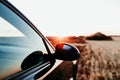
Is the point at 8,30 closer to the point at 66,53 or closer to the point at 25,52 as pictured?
the point at 25,52

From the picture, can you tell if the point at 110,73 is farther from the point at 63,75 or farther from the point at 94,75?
the point at 63,75

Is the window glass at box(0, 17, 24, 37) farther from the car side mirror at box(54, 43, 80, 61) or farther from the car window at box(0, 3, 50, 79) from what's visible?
the car side mirror at box(54, 43, 80, 61)

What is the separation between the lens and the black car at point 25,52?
2.18 metres

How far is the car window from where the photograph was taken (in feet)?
7.11

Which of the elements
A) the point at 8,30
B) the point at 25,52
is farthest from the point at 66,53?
the point at 8,30

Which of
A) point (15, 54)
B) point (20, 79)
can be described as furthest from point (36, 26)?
point (20, 79)

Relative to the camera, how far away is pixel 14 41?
2807 millimetres

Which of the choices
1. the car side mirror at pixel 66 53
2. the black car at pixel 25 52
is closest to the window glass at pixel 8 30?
the black car at pixel 25 52

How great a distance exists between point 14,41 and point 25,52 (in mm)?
252

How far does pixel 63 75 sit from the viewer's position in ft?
9.53

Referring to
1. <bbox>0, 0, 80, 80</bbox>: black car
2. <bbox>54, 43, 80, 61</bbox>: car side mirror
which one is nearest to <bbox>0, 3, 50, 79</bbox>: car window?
<bbox>0, 0, 80, 80</bbox>: black car

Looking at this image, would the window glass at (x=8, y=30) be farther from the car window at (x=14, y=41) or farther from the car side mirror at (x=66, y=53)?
the car side mirror at (x=66, y=53)

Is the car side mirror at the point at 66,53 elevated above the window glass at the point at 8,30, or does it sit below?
below

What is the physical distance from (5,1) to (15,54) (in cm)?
62
